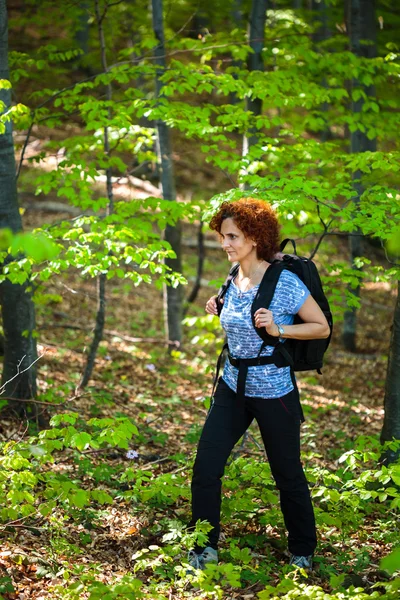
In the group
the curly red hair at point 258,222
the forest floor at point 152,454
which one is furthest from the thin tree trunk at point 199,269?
the curly red hair at point 258,222

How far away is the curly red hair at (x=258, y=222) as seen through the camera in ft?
11.5

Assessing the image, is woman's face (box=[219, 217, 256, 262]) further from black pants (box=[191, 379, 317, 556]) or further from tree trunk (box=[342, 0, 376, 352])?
tree trunk (box=[342, 0, 376, 352])

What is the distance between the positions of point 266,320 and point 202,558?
1.35m

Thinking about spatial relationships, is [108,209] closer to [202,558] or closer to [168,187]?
[168,187]

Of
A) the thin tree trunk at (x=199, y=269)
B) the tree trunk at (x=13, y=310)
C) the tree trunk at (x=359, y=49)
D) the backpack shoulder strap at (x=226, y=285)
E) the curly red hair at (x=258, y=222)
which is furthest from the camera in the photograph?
the thin tree trunk at (x=199, y=269)

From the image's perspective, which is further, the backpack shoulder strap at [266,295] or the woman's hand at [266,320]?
the backpack shoulder strap at [266,295]

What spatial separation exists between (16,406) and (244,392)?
2847mm

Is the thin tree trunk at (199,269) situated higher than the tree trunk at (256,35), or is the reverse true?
the tree trunk at (256,35)

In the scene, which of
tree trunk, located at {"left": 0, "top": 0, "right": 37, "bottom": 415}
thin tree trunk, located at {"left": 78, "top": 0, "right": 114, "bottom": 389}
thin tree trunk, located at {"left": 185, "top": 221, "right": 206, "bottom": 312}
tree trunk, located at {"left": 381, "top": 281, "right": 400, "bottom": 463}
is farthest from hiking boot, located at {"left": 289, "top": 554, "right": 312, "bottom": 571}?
thin tree trunk, located at {"left": 185, "top": 221, "right": 206, "bottom": 312}

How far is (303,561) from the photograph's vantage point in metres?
3.60

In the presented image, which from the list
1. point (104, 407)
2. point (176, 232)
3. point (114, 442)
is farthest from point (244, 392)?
point (176, 232)

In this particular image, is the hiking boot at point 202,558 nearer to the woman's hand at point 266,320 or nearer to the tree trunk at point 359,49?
the woman's hand at point 266,320

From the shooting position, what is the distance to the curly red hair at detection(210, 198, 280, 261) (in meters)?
3.51

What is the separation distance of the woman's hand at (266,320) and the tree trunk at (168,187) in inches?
175
